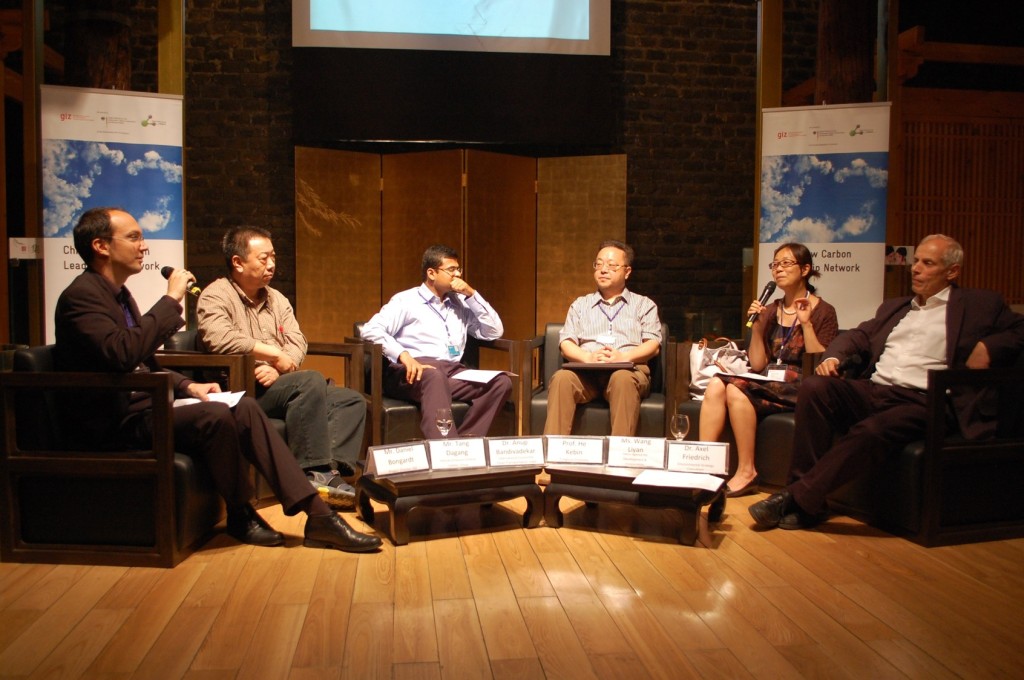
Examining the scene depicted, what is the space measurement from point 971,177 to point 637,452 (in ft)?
16.2

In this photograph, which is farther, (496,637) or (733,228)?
(733,228)

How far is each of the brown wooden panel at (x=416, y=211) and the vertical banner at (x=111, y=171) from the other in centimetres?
215

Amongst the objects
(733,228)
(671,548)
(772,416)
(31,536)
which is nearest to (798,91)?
(733,228)

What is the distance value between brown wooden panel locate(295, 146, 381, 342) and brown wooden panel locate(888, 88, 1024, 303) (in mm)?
4214

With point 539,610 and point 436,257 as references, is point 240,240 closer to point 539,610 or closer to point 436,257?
point 436,257

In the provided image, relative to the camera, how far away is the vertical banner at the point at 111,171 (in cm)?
471

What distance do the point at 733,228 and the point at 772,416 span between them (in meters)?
4.02

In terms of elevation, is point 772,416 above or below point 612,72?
below

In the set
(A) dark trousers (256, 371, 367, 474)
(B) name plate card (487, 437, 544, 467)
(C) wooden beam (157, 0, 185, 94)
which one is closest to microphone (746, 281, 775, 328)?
(B) name plate card (487, 437, 544, 467)

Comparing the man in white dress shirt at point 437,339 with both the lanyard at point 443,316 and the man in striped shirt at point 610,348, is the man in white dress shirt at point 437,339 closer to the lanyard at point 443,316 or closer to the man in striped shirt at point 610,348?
the lanyard at point 443,316

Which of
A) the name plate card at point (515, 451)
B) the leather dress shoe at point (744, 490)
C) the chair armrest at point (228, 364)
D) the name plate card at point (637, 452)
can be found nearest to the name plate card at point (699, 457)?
the name plate card at point (637, 452)

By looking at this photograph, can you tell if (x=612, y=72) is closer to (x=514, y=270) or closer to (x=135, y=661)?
(x=514, y=270)

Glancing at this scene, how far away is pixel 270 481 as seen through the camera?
3090 millimetres

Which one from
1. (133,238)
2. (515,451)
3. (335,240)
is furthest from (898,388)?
(335,240)
